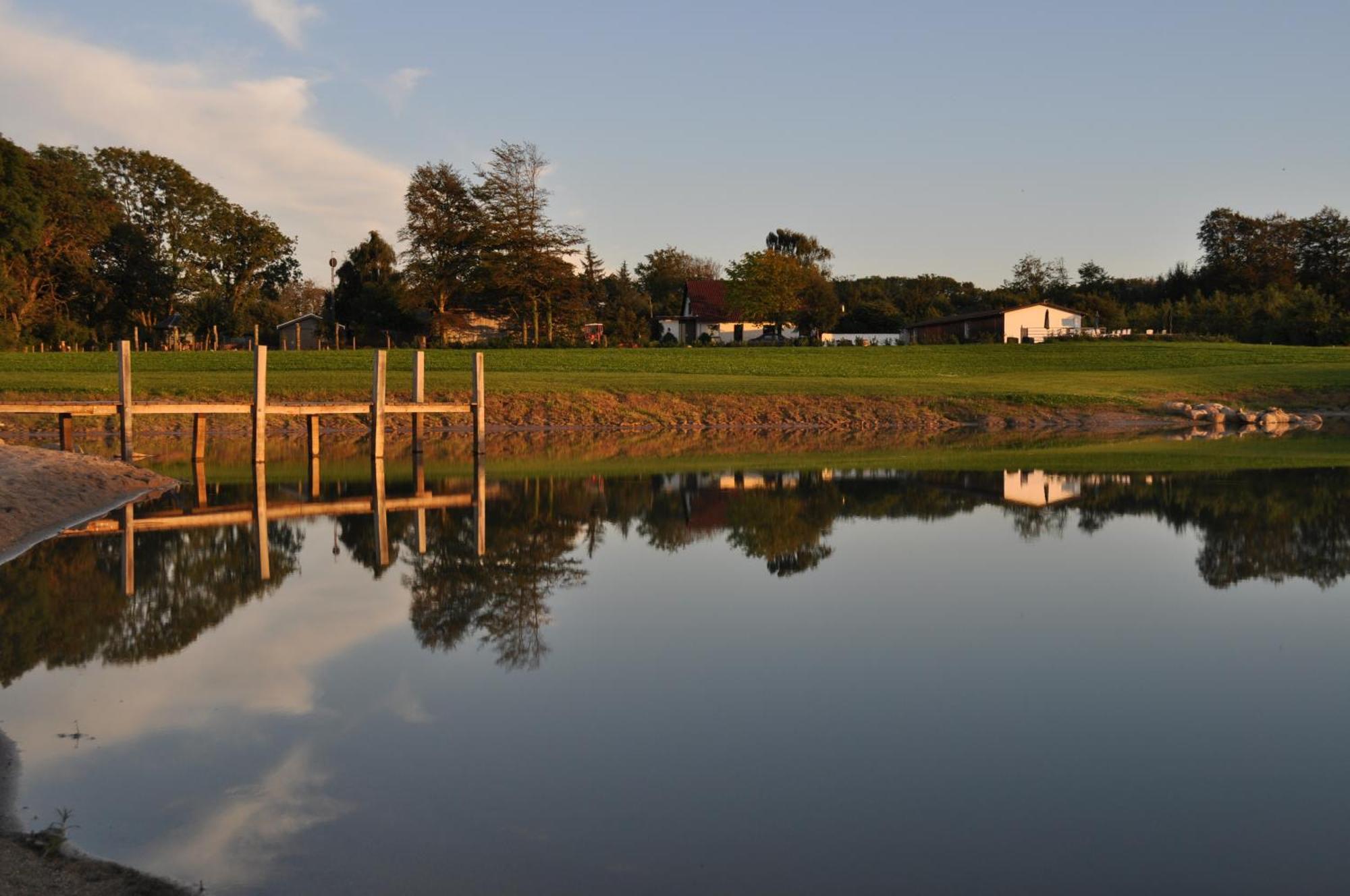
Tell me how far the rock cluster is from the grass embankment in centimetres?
133

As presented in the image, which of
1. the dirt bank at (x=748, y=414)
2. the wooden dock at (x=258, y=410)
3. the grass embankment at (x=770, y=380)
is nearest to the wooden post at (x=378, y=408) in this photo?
the wooden dock at (x=258, y=410)

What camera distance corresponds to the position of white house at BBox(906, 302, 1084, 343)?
→ 87.0 metres

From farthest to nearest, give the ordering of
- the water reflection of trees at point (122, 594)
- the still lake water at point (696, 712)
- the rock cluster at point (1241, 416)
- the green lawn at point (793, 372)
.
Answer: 1. the rock cluster at point (1241, 416)
2. the green lawn at point (793, 372)
3. the water reflection of trees at point (122, 594)
4. the still lake water at point (696, 712)

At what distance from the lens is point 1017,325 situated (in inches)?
3450

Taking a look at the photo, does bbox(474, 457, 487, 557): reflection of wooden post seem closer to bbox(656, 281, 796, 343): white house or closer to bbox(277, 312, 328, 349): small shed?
bbox(277, 312, 328, 349): small shed

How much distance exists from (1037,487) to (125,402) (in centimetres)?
2154

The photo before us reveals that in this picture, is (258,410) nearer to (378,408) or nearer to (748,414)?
(378,408)

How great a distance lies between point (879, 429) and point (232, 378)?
26.0m

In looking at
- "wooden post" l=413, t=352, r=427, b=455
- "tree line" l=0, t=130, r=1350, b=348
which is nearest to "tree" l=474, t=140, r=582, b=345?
"tree line" l=0, t=130, r=1350, b=348

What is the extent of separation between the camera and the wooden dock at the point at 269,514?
16156 mm

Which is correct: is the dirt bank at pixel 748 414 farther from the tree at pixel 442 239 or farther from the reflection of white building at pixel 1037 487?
the tree at pixel 442 239

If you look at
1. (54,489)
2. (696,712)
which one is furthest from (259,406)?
(696,712)

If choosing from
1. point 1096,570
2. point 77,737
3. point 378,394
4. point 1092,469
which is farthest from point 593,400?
point 77,737

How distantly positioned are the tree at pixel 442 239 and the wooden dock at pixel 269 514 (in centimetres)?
6265
